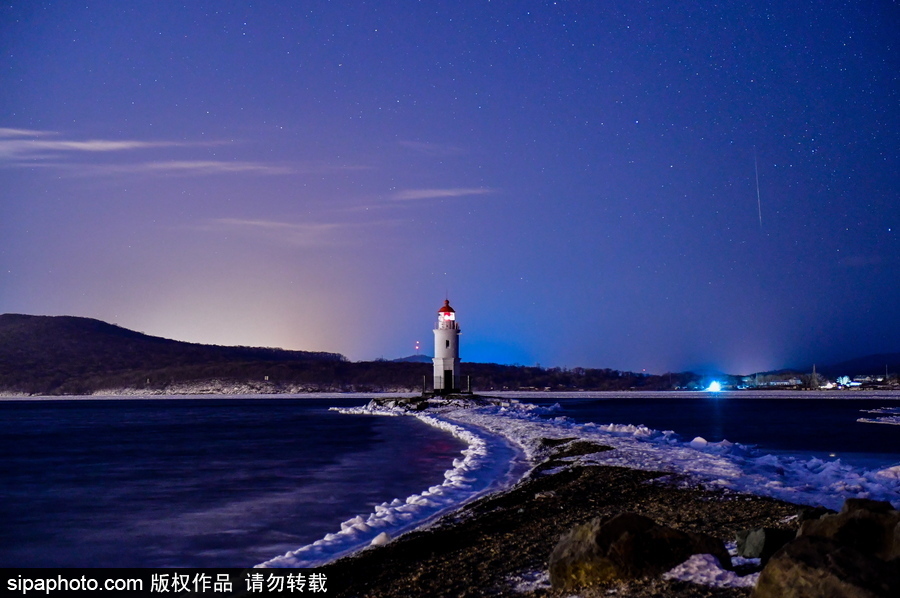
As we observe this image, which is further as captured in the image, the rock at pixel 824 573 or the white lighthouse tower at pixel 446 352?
the white lighthouse tower at pixel 446 352

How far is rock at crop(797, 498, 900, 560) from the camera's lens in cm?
673

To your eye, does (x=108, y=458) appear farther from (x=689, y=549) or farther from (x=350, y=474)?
(x=689, y=549)

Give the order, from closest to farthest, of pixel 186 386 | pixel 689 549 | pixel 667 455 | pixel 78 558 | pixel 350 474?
pixel 689 549 < pixel 78 558 < pixel 667 455 < pixel 350 474 < pixel 186 386

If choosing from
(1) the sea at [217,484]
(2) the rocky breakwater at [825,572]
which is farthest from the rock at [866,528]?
(1) the sea at [217,484]

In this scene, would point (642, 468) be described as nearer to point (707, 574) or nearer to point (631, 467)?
point (631, 467)

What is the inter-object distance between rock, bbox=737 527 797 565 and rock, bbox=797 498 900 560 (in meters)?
0.36

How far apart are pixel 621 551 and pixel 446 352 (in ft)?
169

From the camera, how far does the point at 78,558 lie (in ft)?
35.8

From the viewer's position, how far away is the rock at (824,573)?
5125 millimetres

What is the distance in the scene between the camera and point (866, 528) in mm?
6844

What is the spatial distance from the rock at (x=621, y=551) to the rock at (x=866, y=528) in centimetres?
97

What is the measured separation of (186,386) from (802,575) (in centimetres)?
19488

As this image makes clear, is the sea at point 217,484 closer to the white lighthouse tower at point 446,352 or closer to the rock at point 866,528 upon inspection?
the rock at point 866,528

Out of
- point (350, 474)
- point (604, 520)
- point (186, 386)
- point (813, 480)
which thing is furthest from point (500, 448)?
point (186, 386)
